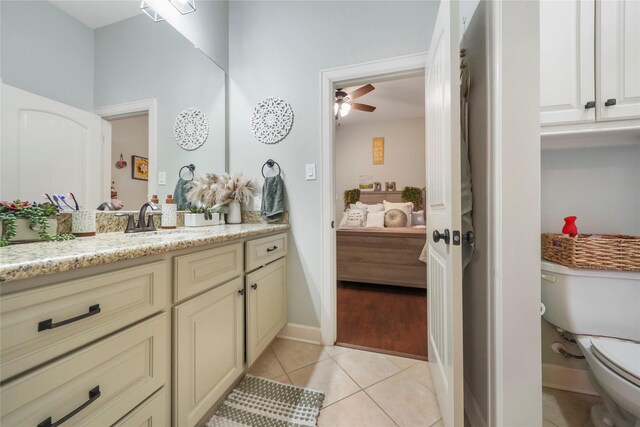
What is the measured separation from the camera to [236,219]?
6.12 ft

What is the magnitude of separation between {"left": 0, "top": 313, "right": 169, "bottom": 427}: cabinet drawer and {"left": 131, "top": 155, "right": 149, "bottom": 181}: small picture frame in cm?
90

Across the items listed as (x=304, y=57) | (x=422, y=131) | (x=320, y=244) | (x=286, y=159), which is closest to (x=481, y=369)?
(x=320, y=244)

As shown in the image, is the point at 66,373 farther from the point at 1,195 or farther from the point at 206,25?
the point at 206,25

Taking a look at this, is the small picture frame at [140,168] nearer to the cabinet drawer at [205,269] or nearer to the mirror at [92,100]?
the mirror at [92,100]

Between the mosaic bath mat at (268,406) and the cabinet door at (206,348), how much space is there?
0.47 ft

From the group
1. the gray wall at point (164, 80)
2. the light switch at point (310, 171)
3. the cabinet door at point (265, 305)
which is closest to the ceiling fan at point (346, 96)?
the gray wall at point (164, 80)

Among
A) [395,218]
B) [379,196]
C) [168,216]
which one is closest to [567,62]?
[168,216]

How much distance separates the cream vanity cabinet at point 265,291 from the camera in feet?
4.37

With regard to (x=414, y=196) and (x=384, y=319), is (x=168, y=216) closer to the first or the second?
(x=384, y=319)

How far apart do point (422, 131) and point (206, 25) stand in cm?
413

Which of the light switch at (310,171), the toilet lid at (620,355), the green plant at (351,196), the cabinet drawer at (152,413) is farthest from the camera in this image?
the green plant at (351,196)

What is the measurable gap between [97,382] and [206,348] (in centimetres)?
41

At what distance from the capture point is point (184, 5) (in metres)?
1.60

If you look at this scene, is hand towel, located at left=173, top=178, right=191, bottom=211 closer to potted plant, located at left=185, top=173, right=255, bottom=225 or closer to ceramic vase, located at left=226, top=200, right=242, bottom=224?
potted plant, located at left=185, top=173, right=255, bottom=225
